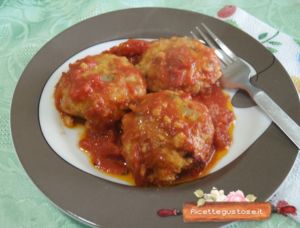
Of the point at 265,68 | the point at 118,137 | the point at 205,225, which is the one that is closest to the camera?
the point at 205,225

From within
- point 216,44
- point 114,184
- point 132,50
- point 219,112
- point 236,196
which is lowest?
point 114,184

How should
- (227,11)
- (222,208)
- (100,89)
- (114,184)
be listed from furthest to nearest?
(227,11)
(100,89)
(114,184)
(222,208)

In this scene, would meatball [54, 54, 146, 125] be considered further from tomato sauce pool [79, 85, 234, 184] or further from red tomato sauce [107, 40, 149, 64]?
red tomato sauce [107, 40, 149, 64]

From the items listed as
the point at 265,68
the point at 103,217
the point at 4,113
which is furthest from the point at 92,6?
the point at 103,217

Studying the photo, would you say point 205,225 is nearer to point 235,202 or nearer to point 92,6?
point 235,202

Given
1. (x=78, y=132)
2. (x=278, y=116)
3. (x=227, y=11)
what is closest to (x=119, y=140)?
(x=78, y=132)

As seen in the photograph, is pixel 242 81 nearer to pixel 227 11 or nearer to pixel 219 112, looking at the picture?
pixel 219 112

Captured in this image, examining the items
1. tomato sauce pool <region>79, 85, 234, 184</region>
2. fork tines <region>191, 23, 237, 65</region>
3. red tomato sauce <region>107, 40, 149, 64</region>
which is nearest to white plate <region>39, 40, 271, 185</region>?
→ tomato sauce pool <region>79, 85, 234, 184</region>
